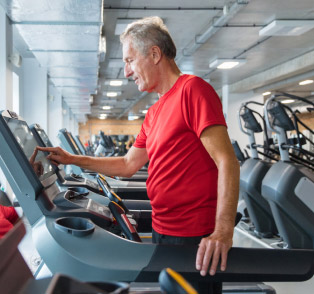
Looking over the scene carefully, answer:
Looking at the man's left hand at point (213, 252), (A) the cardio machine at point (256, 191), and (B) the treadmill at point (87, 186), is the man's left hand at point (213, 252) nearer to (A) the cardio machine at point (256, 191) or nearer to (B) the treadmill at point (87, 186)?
(B) the treadmill at point (87, 186)

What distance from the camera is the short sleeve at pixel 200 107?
50.8 inches

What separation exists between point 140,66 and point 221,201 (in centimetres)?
65

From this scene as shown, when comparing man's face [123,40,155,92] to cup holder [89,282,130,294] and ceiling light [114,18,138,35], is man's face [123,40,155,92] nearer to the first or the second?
cup holder [89,282,130,294]

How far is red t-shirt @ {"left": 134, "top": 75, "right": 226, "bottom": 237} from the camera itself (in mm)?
1366

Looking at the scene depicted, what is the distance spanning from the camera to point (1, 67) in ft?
19.0

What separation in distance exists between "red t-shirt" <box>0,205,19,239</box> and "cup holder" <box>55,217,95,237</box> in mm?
315

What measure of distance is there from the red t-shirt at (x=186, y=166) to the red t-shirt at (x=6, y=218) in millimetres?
639

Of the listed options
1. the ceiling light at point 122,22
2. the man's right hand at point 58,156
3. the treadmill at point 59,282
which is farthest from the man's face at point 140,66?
the ceiling light at point 122,22

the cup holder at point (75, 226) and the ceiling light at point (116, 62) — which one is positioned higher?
the ceiling light at point (116, 62)

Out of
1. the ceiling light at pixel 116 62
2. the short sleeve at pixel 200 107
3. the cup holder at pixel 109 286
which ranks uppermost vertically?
the ceiling light at pixel 116 62

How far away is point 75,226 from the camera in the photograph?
142cm

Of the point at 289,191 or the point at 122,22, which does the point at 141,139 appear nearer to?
the point at 289,191

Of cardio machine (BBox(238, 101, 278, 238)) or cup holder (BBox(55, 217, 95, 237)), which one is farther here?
cardio machine (BBox(238, 101, 278, 238))

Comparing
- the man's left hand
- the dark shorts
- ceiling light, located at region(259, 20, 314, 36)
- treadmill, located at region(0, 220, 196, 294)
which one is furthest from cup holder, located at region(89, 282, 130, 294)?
ceiling light, located at region(259, 20, 314, 36)
